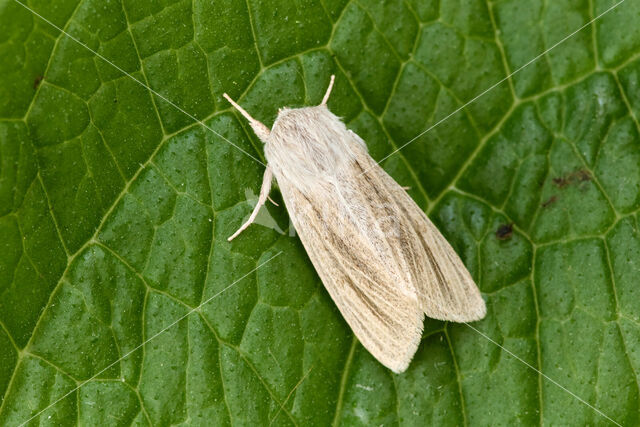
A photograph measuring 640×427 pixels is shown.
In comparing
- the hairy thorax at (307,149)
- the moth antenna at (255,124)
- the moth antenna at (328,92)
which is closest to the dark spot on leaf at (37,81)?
the moth antenna at (255,124)

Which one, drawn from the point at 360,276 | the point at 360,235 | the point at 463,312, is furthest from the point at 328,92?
the point at 463,312

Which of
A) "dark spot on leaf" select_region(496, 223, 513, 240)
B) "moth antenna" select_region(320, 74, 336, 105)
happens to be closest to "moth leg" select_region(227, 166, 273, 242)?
"moth antenna" select_region(320, 74, 336, 105)

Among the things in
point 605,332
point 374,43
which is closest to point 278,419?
point 605,332

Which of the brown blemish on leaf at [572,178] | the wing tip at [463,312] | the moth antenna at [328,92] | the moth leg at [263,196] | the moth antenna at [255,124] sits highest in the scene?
the moth antenna at [255,124]

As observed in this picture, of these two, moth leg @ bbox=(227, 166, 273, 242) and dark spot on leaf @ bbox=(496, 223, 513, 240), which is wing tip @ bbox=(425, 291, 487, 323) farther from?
moth leg @ bbox=(227, 166, 273, 242)

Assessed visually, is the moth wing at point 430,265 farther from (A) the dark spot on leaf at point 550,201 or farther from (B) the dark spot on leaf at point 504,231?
(A) the dark spot on leaf at point 550,201
